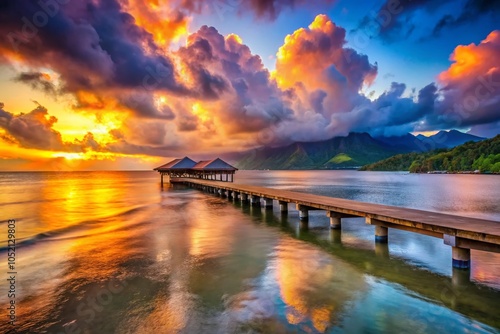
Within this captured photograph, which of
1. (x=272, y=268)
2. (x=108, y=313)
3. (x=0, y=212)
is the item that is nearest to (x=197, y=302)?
(x=108, y=313)

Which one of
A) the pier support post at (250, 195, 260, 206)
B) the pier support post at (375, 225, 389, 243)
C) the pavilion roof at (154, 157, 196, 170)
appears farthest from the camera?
the pavilion roof at (154, 157, 196, 170)

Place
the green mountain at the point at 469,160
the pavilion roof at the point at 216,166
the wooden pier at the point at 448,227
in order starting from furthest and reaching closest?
the green mountain at the point at 469,160, the pavilion roof at the point at 216,166, the wooden pier at the point at 448,227

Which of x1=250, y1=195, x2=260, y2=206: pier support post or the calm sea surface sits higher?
x1=250, y1=195, x2=260, y2=206: pier support post

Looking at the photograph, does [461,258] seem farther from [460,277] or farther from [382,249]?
[382,249]

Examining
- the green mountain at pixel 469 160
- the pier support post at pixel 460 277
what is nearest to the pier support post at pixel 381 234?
the pier support post at pixel 460 277

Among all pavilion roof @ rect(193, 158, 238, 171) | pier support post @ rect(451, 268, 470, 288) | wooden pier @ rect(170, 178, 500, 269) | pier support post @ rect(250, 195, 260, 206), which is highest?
pavilion roof @ rect(193, 158, 238, 171)

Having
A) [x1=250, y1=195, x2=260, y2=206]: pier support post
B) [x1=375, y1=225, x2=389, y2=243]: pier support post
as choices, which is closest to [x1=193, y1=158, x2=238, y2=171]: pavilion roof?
[x1=250, y1=195, x2=260, y2=206]: pier support post

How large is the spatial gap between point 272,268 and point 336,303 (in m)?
2.81

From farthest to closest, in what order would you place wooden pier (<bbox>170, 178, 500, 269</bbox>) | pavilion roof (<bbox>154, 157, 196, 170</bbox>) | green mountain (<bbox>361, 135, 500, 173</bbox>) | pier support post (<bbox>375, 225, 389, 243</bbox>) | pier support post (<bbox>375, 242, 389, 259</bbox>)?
green mountain (<bbox>361, 135, 500, 173</bbox>) < pavilion roof (<bbox>154, 157, 196, 170</bbox>) < pier support post (<bbox>375, 225, 389, 243</bbox>) < pier support post (<bbox>375, 242, 389, 259</bbox>) < wooden pier (<bbox>170, 178, 500, 269</bbox>)

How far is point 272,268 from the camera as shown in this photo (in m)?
9.15

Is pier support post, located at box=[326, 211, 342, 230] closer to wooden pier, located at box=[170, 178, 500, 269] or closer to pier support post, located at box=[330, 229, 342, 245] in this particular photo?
pier support post, located at box=[330, 229, 342, 245]

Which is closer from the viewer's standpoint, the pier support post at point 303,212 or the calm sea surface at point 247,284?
the calm sea surface at point 247,284

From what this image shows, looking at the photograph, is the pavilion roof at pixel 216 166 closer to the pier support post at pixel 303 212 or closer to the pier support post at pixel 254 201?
the pier support post at pixel 254 201

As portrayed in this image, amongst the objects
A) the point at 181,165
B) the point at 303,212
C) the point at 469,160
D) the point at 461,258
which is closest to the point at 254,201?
the point at 303,212
